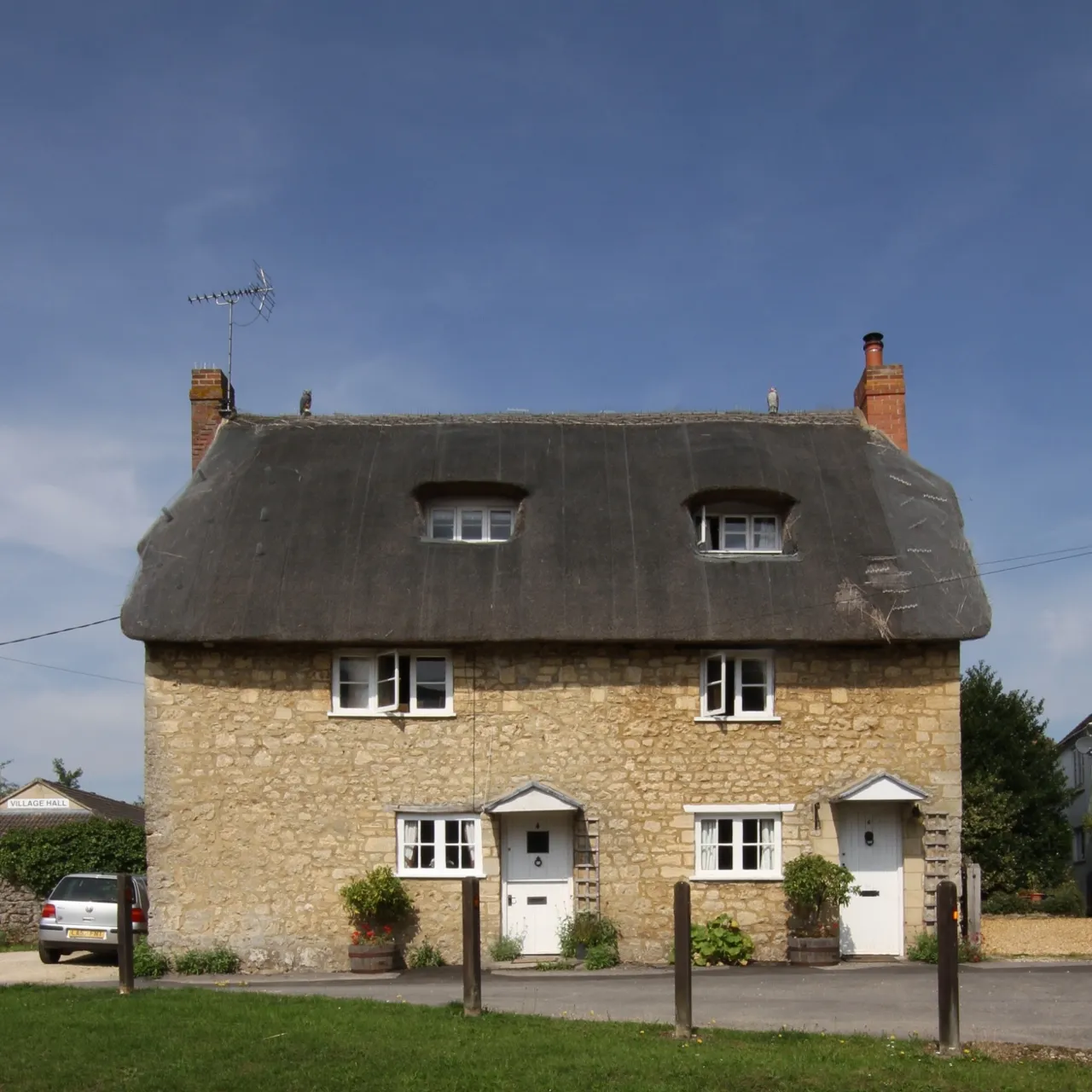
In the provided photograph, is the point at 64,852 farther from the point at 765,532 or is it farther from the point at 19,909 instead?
the point at 765,532

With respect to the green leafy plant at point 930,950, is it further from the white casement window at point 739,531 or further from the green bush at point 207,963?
the green bush at point 207,963

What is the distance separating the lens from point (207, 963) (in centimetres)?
1766

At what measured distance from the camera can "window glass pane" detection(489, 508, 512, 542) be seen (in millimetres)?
20109

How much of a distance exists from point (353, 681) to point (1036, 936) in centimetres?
1232

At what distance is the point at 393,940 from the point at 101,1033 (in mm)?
7099

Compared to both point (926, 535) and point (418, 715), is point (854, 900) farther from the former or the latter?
point (418, 715)

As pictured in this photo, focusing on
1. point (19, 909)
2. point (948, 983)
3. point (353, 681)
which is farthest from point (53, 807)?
point (948, 983)

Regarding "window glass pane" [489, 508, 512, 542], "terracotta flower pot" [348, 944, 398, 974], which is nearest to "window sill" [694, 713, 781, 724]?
"window glass pane" [489, 508, 512, 542]

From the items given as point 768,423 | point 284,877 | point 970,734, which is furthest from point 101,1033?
point 970,734

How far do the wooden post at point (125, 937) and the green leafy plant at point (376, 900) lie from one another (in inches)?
167

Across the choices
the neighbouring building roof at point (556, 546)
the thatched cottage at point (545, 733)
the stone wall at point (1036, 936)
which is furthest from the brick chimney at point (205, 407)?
the stone wall at point (1036, 936)

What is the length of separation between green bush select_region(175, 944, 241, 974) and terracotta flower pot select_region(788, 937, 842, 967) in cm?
784

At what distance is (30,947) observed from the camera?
24078 mm

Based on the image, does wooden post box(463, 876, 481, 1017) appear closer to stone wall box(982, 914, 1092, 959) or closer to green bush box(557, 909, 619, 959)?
green bush box(557, 909, 619, 959)
